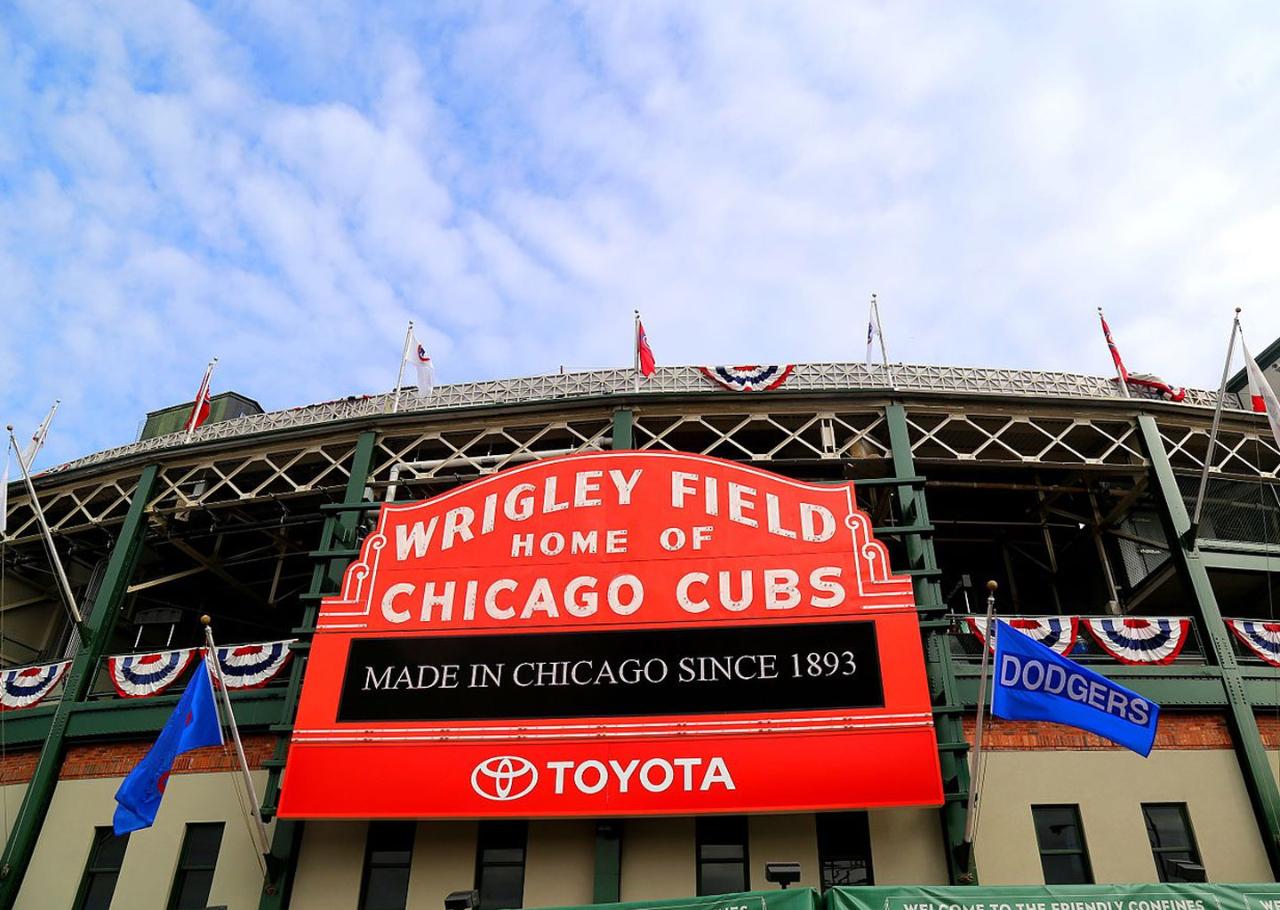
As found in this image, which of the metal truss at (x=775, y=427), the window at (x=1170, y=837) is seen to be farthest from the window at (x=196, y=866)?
the window at (x=1170, y=837)

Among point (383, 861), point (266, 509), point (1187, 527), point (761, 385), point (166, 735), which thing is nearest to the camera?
point (166, 735)

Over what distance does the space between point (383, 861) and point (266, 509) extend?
37.4ft

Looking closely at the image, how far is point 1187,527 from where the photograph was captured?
58.3 ft

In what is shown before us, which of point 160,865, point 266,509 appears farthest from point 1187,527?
point 266,509

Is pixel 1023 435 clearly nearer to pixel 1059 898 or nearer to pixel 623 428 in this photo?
pixel 623 428

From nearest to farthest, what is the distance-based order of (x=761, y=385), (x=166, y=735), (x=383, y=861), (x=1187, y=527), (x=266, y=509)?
(x=166, y=735)
(x=383, y=861)
(x=1187, y=527)
(x=761, y=385)
(x=266, y=509)

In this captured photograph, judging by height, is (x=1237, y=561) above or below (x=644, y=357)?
below

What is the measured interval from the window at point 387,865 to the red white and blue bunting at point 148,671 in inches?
202

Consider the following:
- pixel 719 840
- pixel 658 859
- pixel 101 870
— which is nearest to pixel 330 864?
pixel 101 870

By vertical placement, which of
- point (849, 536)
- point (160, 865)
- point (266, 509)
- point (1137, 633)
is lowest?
point (160, 865)

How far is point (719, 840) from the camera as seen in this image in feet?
49.9

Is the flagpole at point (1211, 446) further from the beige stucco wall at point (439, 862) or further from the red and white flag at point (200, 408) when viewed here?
the red and white flag at point (200, 408)

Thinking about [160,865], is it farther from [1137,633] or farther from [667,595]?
[1137,633]

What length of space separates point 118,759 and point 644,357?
12813 mm
